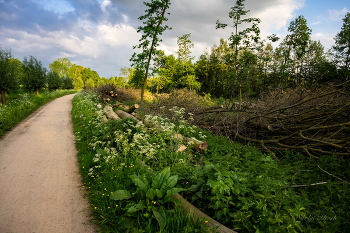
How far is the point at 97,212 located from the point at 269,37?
1821 centimetres

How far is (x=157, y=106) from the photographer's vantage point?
12508 millimetres

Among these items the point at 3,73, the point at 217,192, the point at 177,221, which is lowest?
the point at 177,221

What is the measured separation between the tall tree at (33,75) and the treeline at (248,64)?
1415 centimetres

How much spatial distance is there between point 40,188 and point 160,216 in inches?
115

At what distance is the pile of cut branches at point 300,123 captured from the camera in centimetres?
559

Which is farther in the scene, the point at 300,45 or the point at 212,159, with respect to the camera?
the point at 300,45

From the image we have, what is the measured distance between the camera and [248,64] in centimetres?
1602

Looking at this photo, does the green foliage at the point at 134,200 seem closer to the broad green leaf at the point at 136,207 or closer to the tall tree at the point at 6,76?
the broad green leaf at the point at 136,207

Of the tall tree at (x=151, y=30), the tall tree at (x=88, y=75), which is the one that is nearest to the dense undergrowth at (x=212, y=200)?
the tall tree at (x=151, y=30)

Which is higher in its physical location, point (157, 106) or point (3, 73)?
point (3, 73)

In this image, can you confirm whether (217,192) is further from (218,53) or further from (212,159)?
(218,53)

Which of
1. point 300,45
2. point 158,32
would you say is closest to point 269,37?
point 158,32

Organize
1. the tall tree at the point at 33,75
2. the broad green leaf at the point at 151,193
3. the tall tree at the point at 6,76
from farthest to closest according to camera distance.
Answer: the tall tree at the point at 33,75, the tall tree at the point at 6,76, the broad green leaf at the point at 151,193

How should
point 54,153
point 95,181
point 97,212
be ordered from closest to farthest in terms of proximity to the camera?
point 97,212, point 95,181, point 54,153
